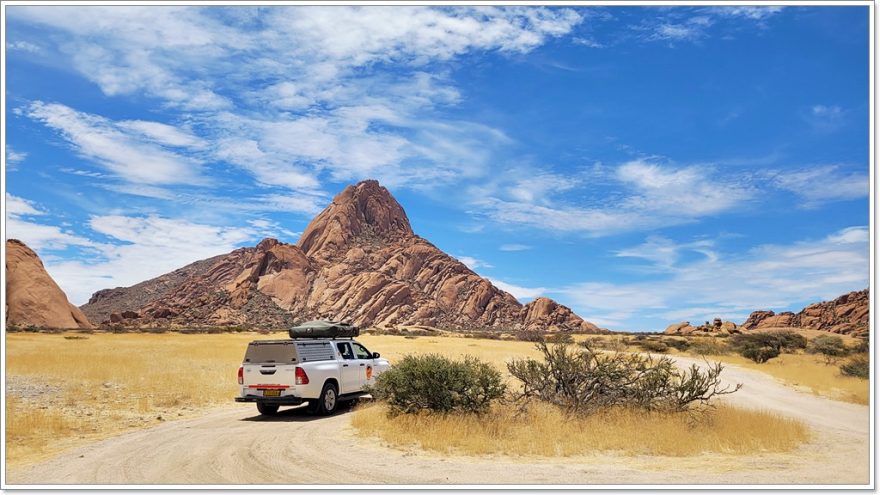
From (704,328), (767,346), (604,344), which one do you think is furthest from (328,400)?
(704,328)

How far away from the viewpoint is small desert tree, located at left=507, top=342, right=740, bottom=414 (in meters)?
13.6

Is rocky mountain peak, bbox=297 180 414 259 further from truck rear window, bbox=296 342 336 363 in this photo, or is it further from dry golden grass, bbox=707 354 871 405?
truck rear window, bbox=296 342 336 363

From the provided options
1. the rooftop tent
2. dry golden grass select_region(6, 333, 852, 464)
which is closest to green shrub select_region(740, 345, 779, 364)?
dry golden grass select_region(6, 333, 852, 464)

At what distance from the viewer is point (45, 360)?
31.8m

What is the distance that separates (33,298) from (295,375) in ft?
297

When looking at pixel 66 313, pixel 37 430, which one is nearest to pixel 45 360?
pixel 37 430

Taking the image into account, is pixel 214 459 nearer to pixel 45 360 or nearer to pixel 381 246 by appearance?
pixel 45 360

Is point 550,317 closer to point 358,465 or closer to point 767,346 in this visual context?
point 767,346

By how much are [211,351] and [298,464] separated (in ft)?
119

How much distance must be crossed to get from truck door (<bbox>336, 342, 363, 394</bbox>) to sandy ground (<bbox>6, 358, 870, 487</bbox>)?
3.49 metres

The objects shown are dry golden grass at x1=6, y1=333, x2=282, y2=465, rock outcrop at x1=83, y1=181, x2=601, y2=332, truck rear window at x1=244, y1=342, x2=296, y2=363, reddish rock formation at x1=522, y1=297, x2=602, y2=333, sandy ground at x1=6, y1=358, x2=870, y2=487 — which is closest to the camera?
sandy ground at x1=6, y1=358, x2=870, y2=487

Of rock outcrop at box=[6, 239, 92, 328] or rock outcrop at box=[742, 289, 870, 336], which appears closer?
rock outcrop at box=[6, 239, 92, 328]

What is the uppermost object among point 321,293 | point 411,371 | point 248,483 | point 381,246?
point 381,246

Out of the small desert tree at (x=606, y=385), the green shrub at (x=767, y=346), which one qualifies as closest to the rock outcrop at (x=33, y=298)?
the green shrub at (x=767, y=346)
